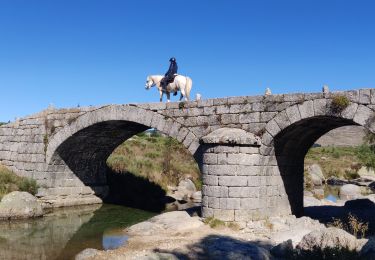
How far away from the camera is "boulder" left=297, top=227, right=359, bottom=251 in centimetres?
831

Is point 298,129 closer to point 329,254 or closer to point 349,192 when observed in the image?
point 329,254

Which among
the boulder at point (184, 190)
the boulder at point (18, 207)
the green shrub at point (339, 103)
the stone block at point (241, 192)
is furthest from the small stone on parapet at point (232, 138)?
the boulder at point (184, 190)

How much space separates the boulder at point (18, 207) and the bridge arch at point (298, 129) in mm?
9189

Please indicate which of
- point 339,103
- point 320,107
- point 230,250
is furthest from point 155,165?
point 230,250

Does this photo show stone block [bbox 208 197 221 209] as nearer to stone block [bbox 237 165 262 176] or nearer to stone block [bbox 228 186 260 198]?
stone block [bbox 228 186 260 198]

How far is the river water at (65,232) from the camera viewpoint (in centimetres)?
1131

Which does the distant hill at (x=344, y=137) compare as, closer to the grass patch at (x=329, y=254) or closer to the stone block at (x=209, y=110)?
the stone block at (x=209, y=110)

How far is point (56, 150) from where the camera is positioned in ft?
58.3

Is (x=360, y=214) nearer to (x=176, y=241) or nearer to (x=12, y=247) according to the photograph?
(x=176, y=241)

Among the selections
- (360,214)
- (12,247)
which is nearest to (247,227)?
(360,214)

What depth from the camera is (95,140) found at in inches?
730

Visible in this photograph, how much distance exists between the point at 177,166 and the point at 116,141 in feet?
17.9

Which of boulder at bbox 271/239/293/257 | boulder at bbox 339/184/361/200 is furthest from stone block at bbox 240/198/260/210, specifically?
boulder at bbox 339/184/361/200

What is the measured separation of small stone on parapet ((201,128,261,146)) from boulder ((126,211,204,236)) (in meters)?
2.38
